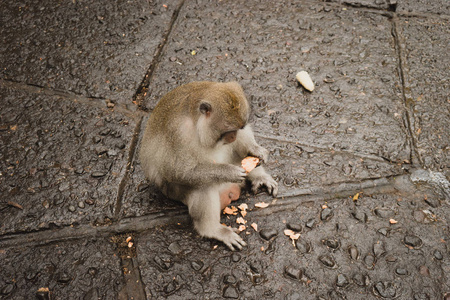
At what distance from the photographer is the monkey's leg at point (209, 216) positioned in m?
2.73

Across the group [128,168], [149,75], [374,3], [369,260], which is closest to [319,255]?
[369,260]

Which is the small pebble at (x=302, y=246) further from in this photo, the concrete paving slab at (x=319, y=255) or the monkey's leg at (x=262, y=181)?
the monkey's leg at (x=262, y=181)

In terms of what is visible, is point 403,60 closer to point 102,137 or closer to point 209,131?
point 209,131

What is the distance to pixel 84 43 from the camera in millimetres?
4324

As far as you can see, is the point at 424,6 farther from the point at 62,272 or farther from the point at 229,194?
the point at 62,272

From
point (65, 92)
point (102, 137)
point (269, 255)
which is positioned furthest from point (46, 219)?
point (269, 255)

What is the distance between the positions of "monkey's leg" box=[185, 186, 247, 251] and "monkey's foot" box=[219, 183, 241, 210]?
0.43 ft

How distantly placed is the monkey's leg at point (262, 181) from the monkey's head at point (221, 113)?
2.26 feet

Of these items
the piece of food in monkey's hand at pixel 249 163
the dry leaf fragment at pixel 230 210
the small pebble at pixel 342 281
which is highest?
the piece of food in monkey's hand at pixel 249 163

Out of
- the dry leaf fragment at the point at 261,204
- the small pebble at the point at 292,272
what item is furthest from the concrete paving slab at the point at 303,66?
the small pebble at the point at 292,272

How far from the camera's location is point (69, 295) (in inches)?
102

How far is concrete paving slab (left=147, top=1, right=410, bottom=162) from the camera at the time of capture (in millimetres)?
3527

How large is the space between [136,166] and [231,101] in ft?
4.27

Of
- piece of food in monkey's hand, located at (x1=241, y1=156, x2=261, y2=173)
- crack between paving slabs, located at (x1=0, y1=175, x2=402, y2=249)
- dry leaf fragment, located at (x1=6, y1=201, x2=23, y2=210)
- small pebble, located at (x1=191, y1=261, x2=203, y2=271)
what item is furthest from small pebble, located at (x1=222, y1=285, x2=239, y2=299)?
dry leaf fragment, located at (x1=6, y1=201, x2=23, y2=210)
